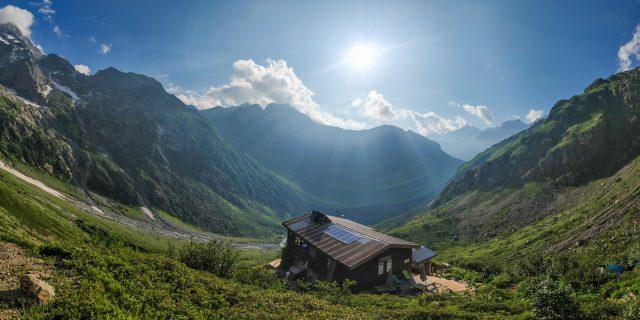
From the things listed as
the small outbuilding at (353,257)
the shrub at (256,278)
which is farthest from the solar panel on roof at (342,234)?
the shrub at (256,278)

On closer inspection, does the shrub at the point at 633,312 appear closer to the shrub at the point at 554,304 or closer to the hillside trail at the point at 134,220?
the shrub at the point at 554,304

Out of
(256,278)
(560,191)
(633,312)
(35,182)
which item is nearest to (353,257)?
(256,278)

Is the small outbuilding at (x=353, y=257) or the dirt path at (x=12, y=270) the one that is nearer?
the dirt path at (x=12, y=270)

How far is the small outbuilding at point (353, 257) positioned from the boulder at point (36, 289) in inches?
1318

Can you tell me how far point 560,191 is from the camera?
130m

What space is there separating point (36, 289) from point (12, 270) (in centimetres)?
390

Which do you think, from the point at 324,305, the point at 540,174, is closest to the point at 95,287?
the point at 324,305

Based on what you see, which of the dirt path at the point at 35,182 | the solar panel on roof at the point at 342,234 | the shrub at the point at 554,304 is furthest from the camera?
the dirt path at the point at 35,182

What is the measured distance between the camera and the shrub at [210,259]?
34.7 metres

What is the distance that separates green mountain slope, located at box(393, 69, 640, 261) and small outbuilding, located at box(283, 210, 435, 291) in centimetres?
2947

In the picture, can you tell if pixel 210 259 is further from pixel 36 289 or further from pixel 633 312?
pixel 633 312

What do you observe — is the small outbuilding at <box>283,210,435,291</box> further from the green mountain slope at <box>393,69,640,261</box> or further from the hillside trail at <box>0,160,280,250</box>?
the hillside trail at <box>0,160,280,250</box>

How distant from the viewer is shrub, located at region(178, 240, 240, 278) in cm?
3469

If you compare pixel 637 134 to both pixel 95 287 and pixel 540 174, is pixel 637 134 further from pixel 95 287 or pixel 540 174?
pixel 95 287
